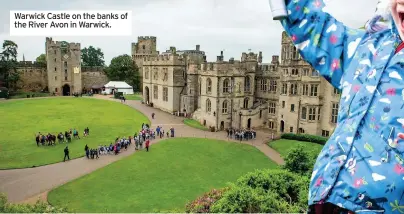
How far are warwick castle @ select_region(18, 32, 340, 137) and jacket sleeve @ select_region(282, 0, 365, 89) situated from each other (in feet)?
90.1

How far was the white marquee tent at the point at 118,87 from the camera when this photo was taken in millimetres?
58191

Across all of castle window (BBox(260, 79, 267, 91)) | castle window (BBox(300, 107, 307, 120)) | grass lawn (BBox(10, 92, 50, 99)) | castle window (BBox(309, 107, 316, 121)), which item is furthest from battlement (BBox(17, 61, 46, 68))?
castle window (BBox(309, 107, 316, 121))

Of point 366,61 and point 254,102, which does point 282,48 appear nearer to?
point 254,102

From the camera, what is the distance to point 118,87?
5828 cm

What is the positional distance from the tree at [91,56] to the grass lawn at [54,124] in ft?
134

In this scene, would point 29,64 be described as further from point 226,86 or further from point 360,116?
point 360,116

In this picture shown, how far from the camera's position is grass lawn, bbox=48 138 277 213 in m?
15.6

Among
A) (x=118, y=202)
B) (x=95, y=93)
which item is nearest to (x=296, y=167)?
(x=118, y=202)

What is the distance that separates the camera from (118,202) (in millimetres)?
15570

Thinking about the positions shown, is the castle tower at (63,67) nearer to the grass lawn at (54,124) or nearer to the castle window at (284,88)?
the grass lawn at (54,124)

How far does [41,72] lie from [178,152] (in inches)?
1698

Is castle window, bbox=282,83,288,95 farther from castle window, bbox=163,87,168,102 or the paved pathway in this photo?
castle window, bbox=163,87,168,102

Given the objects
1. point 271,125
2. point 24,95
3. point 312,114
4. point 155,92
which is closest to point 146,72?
point 155,92

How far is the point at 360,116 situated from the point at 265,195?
31.2 ft
